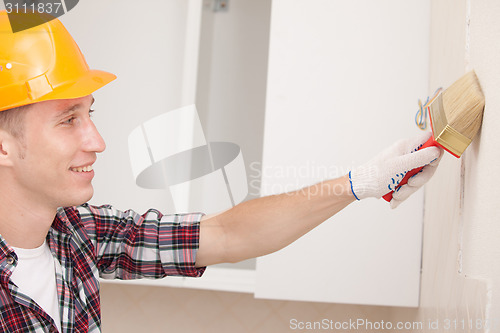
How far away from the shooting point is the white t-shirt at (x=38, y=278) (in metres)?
0.87

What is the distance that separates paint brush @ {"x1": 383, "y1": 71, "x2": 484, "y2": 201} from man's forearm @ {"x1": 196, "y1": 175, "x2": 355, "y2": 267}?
7.7 inches

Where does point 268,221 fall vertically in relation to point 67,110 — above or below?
below

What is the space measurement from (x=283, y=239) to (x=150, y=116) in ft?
3.43

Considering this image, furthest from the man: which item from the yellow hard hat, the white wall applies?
the white wall

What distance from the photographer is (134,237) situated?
1.00m

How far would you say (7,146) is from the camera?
34.4 inches

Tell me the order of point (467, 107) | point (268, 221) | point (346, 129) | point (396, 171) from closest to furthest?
point (467, 107), point (396, 171), point (268, 221), point (346, 129)

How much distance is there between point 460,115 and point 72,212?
0.74 metres

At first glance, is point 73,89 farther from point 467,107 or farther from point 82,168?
point 467,107

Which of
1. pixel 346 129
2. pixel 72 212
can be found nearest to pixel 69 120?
pixel 72 212

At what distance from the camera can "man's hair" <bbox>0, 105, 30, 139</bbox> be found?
86 centimetres

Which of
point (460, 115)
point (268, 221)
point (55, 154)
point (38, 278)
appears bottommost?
point (38, 278)

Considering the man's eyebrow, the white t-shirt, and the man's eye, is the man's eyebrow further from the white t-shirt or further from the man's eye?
the white t-shirt

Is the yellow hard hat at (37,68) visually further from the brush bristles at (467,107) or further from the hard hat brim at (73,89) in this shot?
the brush bristles at (467,107)
